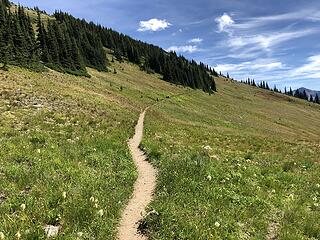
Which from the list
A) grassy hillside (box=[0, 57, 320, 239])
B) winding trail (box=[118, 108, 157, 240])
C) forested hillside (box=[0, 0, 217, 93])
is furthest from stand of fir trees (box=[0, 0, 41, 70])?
winding trail (box=[118, 108, 157, 240])

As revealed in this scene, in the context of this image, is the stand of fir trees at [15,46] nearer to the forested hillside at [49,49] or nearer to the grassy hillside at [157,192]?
the forested hillside at [49,49]

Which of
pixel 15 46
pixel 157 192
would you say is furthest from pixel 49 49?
pixel 157 192

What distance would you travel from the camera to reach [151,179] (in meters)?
17.6

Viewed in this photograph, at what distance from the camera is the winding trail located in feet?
38.4

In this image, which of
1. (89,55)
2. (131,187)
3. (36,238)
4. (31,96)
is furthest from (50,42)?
(36,238)

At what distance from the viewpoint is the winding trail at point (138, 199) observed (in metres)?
11.7

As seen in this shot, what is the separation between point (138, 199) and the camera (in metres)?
14.8

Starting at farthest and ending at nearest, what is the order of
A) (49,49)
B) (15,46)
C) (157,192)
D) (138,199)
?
(49,49), (15,46), (157,192), (138,199)

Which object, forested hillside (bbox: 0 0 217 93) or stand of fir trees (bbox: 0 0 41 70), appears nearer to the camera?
stand of fir trees (bbox: 0 0 41 70)

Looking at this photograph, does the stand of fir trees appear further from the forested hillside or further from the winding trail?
the winding trail

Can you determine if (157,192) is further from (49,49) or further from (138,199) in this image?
(49,49)

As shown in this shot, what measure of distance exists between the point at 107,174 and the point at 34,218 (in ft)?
19.4

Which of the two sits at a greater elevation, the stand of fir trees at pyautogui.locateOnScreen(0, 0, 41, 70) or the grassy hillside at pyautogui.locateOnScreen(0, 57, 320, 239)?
the stand of fir trees at pyautogui.locateOnScreen(0, 0, 41, 70)

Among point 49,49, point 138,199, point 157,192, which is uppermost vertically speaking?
point 49,49
